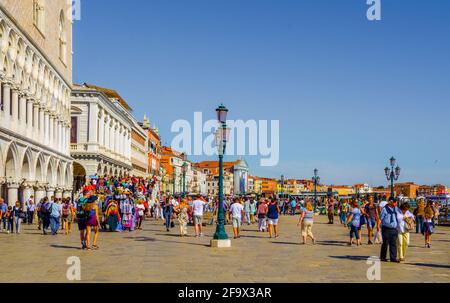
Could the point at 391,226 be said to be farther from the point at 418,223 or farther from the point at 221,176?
the point at 418,223

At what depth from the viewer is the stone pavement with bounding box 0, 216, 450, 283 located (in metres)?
11.7

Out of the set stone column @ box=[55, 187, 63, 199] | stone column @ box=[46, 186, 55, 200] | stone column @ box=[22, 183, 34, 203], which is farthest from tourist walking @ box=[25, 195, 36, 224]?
stone column @ box=[55, 187, 63, 199]

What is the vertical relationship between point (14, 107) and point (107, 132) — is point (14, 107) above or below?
below

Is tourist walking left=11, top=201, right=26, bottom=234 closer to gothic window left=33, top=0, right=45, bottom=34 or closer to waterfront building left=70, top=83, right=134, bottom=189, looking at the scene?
gothic window left=33, top=0, right=45, bottom=34

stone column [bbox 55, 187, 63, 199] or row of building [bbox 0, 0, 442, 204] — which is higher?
row of building [bbox 0, 0, 442, 204]

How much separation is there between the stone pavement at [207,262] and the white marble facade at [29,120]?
42.0 ft

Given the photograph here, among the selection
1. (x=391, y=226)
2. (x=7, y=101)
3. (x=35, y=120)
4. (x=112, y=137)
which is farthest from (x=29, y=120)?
(x=112, y=137)

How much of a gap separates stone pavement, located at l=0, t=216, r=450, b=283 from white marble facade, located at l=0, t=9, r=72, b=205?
1281 centimetres

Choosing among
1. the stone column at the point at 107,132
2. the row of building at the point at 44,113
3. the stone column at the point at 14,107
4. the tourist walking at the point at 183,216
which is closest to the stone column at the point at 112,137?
the row of building at the point at 44,113

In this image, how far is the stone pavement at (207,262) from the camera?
38.4ft

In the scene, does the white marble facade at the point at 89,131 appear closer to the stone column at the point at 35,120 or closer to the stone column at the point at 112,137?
the stone column at the point at 112,137

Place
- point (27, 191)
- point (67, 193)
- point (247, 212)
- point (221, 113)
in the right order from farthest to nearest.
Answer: point (67, 193)
point (27, 191)
point (247, 212)
point (221, 113)

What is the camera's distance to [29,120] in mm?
36625

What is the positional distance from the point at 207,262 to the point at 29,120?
25.3 meters
